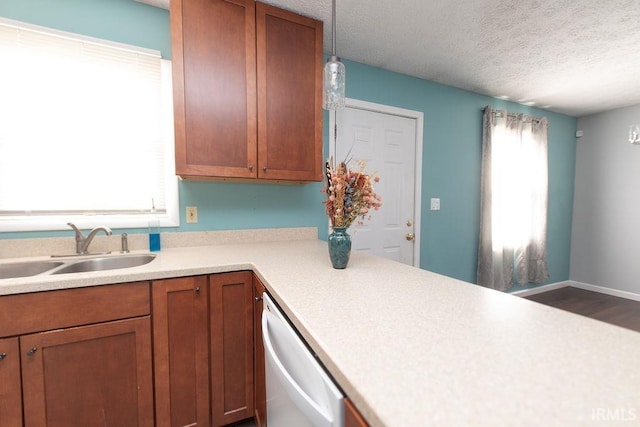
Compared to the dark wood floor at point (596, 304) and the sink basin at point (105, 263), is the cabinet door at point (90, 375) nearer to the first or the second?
the sink basin at point (105, 263)

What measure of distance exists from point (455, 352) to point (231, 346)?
1161 millimetres

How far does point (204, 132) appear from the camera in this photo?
5.04ft

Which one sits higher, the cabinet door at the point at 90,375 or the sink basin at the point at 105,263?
the sink basin at the point at 105,263

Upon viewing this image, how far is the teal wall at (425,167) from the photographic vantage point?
1.60m

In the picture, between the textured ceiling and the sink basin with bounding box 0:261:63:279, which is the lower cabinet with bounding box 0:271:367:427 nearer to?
the sink basin with bounding box 0:261:63:279

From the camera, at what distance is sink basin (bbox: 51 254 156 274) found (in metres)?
1.44

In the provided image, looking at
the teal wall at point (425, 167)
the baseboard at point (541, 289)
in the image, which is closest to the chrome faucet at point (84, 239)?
the teal wall at point (425, 167)

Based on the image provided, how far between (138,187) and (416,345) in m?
1.82

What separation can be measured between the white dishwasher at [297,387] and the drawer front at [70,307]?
71 centimetres

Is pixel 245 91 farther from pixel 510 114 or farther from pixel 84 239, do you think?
pixel 510 114

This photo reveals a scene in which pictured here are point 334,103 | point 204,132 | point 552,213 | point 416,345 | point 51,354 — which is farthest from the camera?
point 552,213

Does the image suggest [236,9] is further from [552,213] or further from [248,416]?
[552,213]

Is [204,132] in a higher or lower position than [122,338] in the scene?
higher

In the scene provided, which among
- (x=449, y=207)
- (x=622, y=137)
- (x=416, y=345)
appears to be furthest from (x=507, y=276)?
(x=416, y=345)
